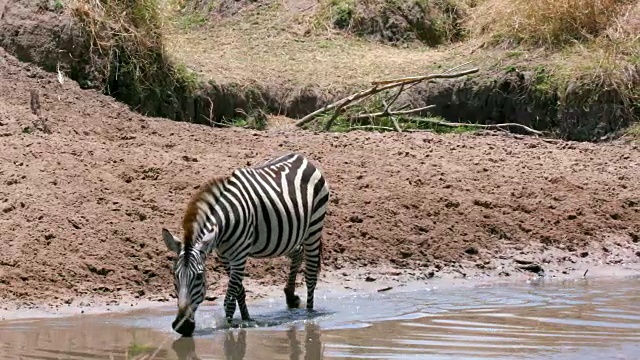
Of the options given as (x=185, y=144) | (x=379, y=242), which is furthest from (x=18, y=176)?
(x=379, y=242)

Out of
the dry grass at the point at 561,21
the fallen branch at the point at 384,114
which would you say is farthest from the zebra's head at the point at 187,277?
the dry grass at the point at 561,21

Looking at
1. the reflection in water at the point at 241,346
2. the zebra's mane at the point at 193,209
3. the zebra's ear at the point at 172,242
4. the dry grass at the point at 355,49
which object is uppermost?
the dry grass at the point at 355,49

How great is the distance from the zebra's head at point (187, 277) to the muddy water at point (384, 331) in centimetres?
14

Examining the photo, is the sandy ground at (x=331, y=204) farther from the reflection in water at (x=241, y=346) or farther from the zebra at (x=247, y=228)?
the reflection in water at (x=241, y=346)

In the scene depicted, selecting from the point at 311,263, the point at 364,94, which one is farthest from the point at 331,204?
the point at 364,94

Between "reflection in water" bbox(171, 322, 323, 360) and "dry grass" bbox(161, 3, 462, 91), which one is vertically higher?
"dry grass" bbox(161, 3, 462, 91)

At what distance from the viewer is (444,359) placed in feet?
24.5

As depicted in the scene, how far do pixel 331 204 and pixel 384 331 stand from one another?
9.87 ft

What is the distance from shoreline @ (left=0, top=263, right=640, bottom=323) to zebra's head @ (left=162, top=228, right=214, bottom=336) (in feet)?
3.81

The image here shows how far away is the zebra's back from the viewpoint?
8.66 m

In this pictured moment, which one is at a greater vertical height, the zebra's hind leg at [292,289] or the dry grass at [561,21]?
the dry grass at [561,21]

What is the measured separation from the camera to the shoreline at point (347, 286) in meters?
8.77

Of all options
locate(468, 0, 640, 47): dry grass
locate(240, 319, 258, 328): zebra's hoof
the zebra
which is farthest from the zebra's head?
locate(468, 0, 640, 47): dry grass

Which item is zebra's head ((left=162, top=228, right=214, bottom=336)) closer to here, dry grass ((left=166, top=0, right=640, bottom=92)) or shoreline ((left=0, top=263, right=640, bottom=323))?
shoreline ((left=0, top=263, right=640, bottom=323))
